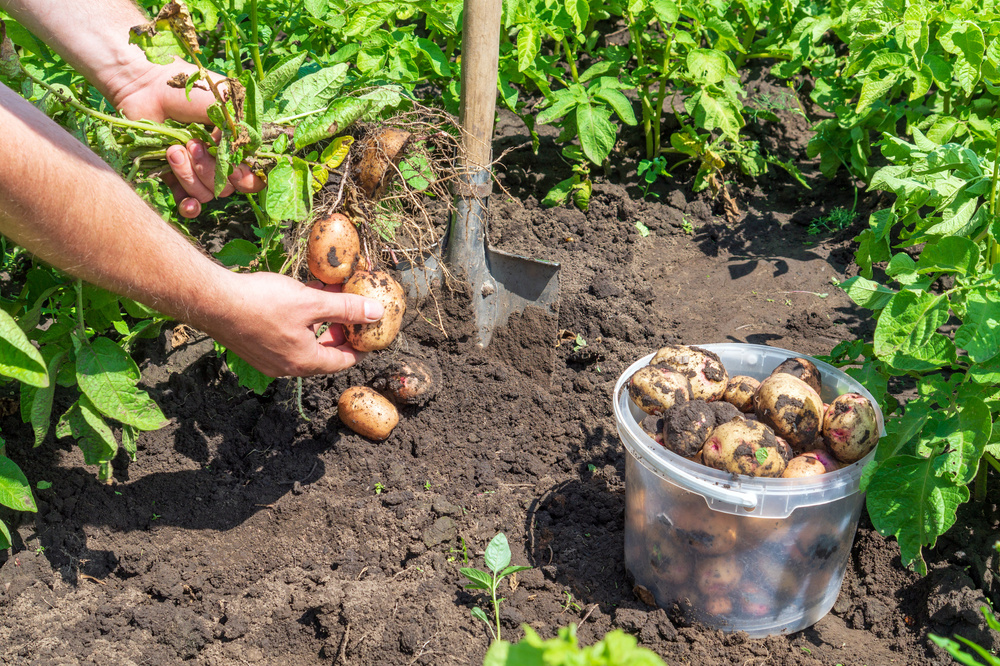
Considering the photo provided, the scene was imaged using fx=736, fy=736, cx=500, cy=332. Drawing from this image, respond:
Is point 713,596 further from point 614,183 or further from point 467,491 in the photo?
point 614,183

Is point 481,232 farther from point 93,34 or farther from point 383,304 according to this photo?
point 93,34

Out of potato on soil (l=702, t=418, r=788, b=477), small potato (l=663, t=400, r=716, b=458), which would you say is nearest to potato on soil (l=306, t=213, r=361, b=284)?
small potato (l=663, t=400, r=716, b=458)

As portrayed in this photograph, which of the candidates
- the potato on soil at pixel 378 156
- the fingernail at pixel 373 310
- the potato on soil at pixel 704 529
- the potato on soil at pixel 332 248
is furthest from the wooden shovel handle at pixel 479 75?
the potato on soil at pixel 704 529

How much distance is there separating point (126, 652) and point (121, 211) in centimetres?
117

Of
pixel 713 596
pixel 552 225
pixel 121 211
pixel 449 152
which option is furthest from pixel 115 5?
pixel 713 596

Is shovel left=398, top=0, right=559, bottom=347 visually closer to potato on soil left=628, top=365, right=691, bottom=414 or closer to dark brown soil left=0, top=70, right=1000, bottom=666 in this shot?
dark brown soil left=0, top=70, right=1000, bottom=666

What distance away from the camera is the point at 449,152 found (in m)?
2.52

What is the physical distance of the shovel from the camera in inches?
103

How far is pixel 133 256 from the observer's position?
1.71 metres

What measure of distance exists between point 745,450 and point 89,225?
1.59 metres

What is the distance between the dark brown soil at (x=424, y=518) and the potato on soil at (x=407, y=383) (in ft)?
0.21

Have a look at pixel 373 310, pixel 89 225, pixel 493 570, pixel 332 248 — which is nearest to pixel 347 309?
pixel 373 310

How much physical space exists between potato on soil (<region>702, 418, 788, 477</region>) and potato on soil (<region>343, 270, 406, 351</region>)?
1.00m

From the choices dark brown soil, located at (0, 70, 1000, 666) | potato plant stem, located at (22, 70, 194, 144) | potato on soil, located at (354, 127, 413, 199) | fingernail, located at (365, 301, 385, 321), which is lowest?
dark brown soil, located at (0, 70, 1000, 666)
